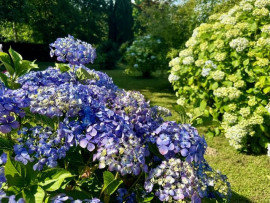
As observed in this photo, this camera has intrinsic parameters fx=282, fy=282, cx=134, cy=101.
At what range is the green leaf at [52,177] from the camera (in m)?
0.97

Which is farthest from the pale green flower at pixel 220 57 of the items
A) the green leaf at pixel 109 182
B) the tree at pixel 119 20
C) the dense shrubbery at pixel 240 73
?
the tree at pixel 119 20

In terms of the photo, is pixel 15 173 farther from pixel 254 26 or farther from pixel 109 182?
pixel 254 26

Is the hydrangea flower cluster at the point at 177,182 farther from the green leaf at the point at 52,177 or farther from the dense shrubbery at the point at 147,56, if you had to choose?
the dense shrubbery at the point at 147,56

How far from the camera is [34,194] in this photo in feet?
3.04

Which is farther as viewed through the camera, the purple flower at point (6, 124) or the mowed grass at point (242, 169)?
the mowed grass at point (242, 169)

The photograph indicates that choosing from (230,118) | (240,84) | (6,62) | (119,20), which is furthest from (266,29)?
(119,20)

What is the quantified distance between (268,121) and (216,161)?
3.13ft

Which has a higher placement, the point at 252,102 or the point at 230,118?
the point at 252,102

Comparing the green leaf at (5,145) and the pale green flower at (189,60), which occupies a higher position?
the pale green flower at (189,60)

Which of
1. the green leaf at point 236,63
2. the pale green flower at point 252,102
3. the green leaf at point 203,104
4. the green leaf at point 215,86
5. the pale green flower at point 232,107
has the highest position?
Result: the green leaf at point 236,63

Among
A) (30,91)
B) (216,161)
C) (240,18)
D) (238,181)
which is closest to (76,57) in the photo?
(30,91)

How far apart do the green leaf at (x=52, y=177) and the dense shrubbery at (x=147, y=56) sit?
9666mm

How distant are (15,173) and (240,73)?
13.1ft

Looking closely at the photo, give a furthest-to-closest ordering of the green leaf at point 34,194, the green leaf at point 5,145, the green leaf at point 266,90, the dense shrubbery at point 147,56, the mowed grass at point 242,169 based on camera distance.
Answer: the dense shrubbery at point 147,56, the green leaf at point 266,90, the mowed grass at point 242,169, the green leaf at point 5,145, the green leaf at point 34,194
